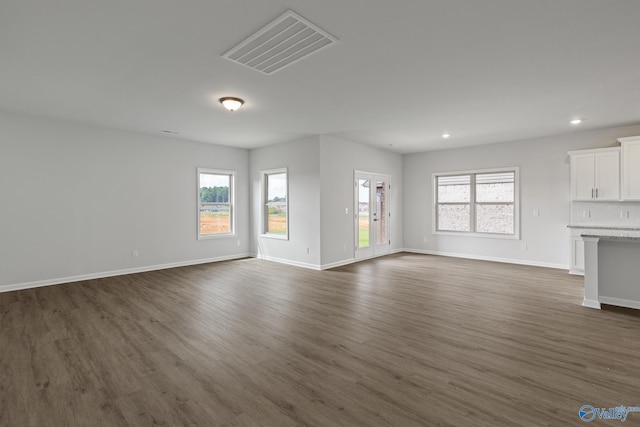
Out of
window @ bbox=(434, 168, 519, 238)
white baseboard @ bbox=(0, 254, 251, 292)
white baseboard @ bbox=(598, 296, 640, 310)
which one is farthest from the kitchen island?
white baseboard @ bbox=(0, 254, 251, 292)

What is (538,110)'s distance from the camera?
186 inches

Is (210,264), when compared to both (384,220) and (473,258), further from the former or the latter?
(473,258)

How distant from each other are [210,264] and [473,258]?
6214 mm

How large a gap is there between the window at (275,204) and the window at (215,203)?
2.82 ft

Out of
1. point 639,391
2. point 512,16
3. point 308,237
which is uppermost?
point 512,16

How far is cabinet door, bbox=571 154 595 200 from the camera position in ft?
18.5

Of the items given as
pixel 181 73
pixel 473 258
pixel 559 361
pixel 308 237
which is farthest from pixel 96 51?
pixel 473 258

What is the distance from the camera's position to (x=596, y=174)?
560cm

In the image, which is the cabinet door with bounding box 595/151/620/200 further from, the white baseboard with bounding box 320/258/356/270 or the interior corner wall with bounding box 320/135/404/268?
the white baseboard with bounding box 320/258/356/270

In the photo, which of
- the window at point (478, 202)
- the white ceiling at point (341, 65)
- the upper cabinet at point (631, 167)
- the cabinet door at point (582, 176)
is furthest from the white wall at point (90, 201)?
the upper cabinet at point (631, 167)

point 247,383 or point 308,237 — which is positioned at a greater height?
point 308,237

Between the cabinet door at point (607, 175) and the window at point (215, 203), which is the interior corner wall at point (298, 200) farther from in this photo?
the cabinet door at point (607, 175)

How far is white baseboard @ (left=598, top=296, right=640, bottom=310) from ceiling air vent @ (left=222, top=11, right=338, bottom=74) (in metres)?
4.66

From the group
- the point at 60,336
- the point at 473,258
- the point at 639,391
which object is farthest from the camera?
the point at 473,258
